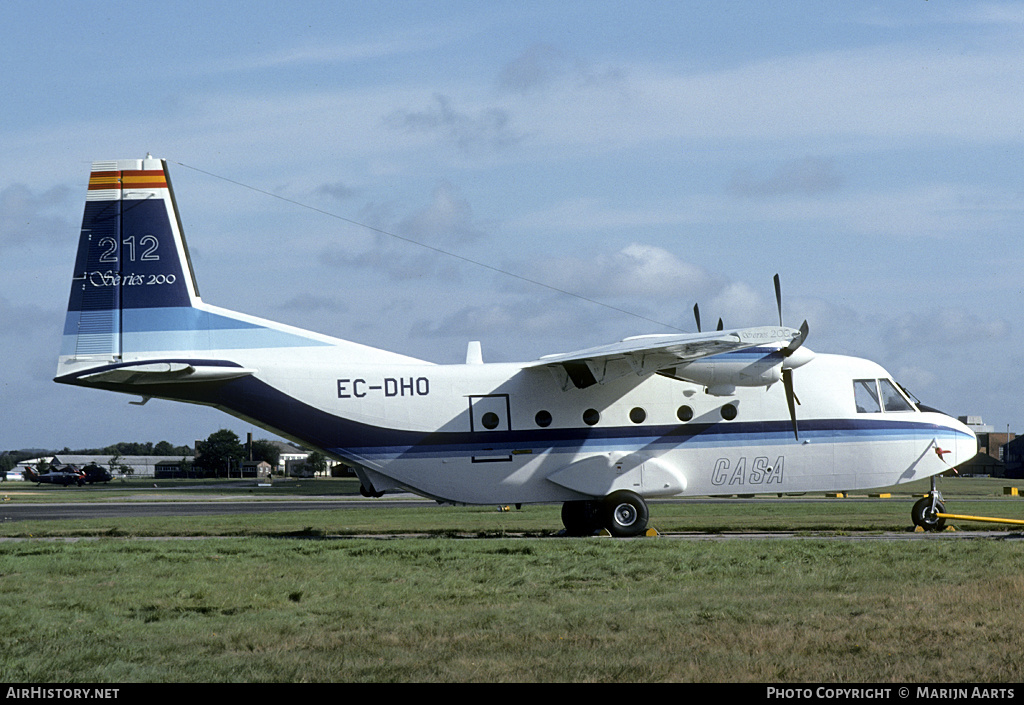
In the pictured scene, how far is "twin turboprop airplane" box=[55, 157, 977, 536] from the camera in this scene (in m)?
22.1

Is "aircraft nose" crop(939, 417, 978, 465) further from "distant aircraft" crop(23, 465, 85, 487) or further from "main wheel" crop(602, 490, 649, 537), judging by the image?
"distant aircraft" crop(23, 465, 85, 487)

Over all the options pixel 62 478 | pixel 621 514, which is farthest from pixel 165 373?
pixel 62 478

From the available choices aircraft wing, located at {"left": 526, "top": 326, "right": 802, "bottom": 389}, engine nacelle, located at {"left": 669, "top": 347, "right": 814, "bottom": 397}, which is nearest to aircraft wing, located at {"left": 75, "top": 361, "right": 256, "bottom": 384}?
aircraft wing, located at {"left": 526, "top": 326, "right": 802, "bottom": 389}

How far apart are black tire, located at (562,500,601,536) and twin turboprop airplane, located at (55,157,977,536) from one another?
47 mm

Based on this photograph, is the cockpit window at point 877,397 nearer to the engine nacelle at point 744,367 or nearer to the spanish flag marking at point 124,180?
the engine nacelle at point 744,367

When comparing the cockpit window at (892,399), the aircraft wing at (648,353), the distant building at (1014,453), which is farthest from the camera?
the distant building at (1014,453)

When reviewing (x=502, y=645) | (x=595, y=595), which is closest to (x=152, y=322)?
(x=595, y=595)

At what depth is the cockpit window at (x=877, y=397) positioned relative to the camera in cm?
2297

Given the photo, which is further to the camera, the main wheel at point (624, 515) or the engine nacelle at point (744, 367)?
the main wheel at point (624, 515)

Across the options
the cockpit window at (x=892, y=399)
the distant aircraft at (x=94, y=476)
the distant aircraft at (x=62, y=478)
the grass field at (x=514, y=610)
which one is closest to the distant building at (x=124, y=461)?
the distant aircraft at (x=94, y=476)

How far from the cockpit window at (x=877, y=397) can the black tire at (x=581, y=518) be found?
6.78 m

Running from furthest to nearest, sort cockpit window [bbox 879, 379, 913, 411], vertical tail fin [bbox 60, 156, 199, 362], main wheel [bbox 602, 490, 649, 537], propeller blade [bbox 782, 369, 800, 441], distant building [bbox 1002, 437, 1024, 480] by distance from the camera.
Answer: distant building [bbox 1002, 437, 1024, 480] → cockpit window [bbox 879, 379, 913, 411] → main wheel [bbox 602, 490, 649, 537] → vertical tail fin [bbox 60, 156, 199, 362] → propeller blade [bbox 782, 369, 800, 441]

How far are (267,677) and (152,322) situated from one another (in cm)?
1531
